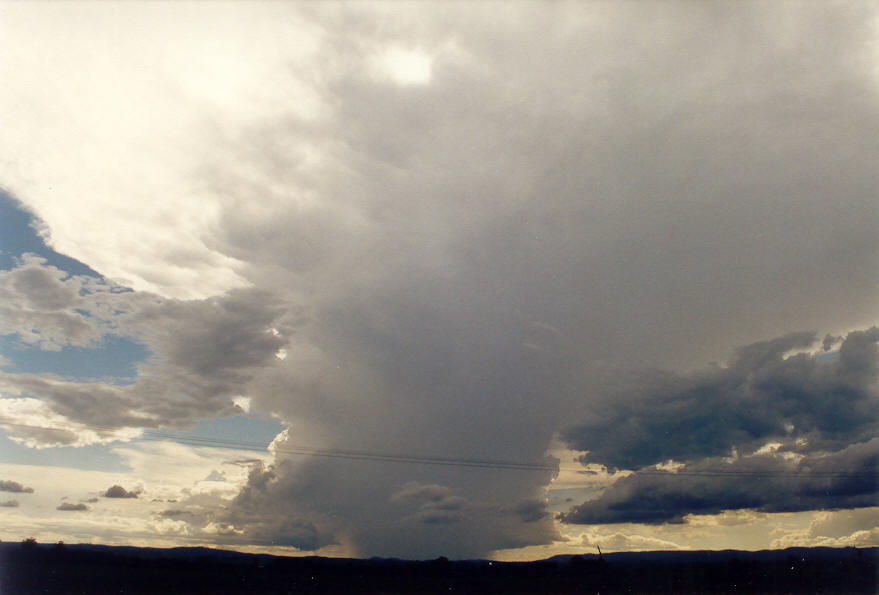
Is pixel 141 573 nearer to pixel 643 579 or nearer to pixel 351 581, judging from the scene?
pixel 351 581

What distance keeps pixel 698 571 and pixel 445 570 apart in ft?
247

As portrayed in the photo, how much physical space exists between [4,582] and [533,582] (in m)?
119

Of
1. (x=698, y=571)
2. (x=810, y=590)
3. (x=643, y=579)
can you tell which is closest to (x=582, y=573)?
(x=643, y=579)

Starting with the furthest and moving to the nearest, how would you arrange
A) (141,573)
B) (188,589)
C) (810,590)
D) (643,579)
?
(643,579)
(810,590)
(141,573)
(188,589)

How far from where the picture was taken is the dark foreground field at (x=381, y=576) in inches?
4867

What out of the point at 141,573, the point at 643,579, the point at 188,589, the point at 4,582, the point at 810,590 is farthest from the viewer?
the point at 643,579

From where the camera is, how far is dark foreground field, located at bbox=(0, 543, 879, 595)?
123625mm

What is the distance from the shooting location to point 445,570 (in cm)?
15600

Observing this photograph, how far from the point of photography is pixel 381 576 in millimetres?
138625

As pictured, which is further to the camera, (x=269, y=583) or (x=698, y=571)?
(x=698, y=571)

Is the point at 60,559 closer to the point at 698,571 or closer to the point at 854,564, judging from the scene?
the point at 698,571

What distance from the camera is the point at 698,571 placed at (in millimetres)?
163375

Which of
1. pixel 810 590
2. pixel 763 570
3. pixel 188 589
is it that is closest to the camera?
pixel 188 589

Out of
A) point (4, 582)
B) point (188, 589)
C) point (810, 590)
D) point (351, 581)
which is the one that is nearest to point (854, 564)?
point (810, 590)
